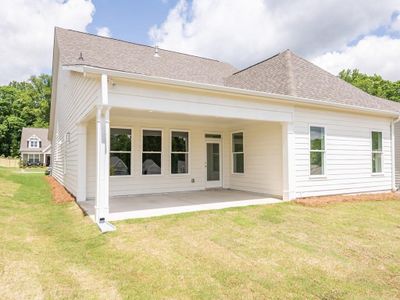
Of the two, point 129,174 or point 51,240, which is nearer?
point 51,240

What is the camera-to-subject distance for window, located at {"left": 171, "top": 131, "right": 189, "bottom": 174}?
10914 millimetres

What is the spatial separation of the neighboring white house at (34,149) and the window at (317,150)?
40504 millimetres

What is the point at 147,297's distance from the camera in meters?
3.04

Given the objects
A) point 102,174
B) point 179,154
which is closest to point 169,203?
point 102,174

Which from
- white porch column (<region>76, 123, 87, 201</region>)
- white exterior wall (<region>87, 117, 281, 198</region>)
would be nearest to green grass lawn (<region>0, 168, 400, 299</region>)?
white porch column (<region>76, 123, 87, 201</region>)

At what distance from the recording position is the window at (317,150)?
938 centimetres

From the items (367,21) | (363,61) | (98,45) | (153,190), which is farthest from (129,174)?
(363,61)

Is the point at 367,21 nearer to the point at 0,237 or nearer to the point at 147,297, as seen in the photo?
the point at 147,297

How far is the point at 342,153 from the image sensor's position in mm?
10047

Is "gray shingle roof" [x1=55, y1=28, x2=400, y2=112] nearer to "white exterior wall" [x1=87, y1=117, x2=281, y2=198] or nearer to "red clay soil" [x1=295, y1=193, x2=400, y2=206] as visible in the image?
"white exterior wall" [x1=87, y1=117, x2=281, y2=198]

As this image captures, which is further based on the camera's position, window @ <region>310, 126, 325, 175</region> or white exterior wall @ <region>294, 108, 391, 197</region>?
window @ <region>310, 126, 325, 175</region>

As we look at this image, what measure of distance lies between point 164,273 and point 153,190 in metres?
6.87

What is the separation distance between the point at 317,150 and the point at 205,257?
6783 millimetres

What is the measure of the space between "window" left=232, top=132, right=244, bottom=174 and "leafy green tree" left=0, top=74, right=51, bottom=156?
48.8 meters
